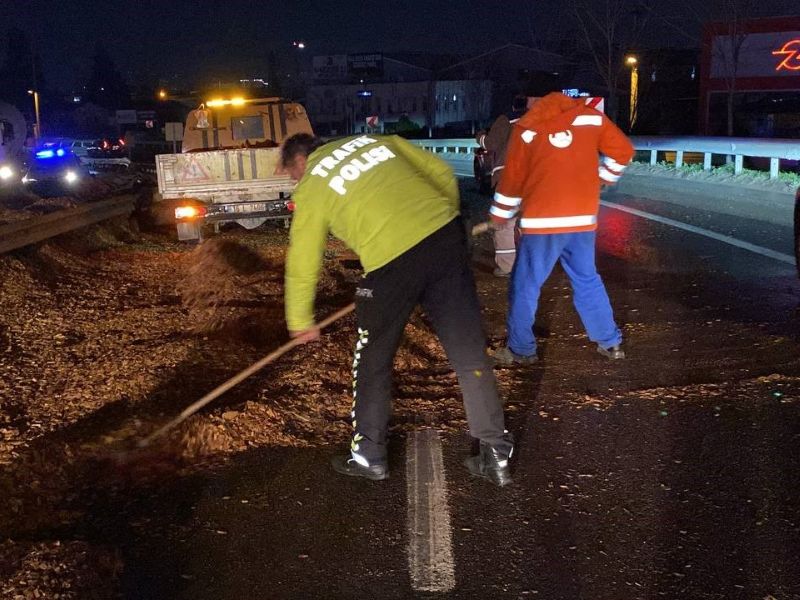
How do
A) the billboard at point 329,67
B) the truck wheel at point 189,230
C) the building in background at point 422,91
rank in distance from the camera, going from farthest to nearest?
the billboard at point 329,67, the building in background at point 422,91, the truck wheel at point 189,230

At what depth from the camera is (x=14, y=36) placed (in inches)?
4941

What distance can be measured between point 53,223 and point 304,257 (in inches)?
298

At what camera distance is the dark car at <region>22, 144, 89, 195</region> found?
23234mm

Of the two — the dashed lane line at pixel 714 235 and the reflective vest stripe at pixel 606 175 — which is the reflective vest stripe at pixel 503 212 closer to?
the reflective vest stripe at pixel 606 175

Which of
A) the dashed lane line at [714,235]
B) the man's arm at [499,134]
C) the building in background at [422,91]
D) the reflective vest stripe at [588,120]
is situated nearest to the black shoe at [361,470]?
the reflective vest stripe at [588,120]

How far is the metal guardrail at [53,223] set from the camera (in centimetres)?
905

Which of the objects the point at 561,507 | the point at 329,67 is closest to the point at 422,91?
the point at 329,67

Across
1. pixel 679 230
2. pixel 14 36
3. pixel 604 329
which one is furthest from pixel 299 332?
pixel 14 36

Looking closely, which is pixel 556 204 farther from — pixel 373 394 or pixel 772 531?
pixel 772 531

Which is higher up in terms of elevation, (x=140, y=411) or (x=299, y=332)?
(x=299, y=332)

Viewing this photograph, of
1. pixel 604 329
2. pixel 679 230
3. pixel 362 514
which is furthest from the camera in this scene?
pixel 679 230

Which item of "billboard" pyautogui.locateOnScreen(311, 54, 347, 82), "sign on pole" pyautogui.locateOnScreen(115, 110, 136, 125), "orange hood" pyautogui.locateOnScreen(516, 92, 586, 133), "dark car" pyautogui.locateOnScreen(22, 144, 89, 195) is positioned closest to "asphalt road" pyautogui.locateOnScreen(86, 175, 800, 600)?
"orange hood" pyautogui.locateOnScreen(516, 92, 586, 133)

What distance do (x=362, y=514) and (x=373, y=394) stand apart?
21.7 inches

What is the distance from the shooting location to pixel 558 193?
5113 millimetres
